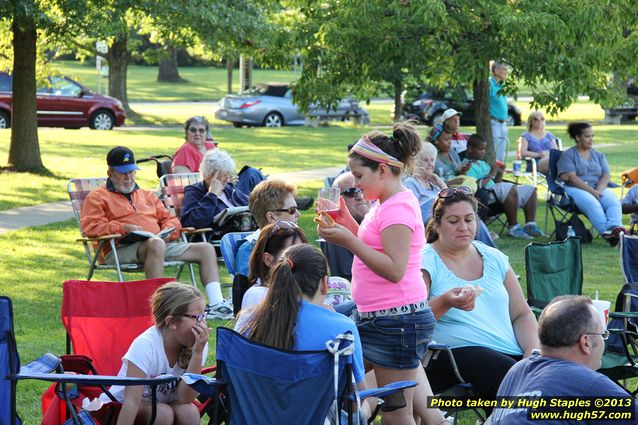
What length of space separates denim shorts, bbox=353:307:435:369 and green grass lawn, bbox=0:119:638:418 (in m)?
2.04

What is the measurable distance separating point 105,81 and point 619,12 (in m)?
38.5

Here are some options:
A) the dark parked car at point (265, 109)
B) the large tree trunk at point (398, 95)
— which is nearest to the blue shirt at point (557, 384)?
the large tree trunk at point (398, 95)

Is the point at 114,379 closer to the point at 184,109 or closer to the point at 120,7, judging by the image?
the point at 120,7

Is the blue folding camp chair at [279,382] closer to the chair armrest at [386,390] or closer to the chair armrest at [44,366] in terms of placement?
the chair armrest at [386,390]

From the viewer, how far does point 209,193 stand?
8.50m

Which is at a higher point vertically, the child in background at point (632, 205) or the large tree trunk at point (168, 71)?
the child in background at point (632, 205)

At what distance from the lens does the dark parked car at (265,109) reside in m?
30.1

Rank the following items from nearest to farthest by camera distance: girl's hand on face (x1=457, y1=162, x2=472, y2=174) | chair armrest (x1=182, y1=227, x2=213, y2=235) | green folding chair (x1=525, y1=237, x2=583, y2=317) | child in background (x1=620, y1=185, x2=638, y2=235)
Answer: green folding chair (x1=525, y1=237, x2=583, y2=317) → chair armrest (x1=182, y1=227, x2=213, y2=235) → girl's hand on face (x1=457, y1=162, x2=472, y2=174) → child in background (x1=620, y1=185, x2=638, y2=235)

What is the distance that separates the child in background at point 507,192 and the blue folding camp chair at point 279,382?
24.5ft

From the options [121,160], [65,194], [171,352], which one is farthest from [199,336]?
[65,194]

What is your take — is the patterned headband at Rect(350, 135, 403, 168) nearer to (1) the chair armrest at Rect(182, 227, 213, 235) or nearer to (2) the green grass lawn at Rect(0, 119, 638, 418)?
(2) the green grass lawn at Rect(0, 119, 638, 418)

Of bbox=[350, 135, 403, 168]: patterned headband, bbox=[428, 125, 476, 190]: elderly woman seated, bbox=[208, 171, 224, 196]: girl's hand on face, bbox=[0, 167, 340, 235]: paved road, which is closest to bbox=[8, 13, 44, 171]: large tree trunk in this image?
bbox=[0, 167, 340, 235]: paved road

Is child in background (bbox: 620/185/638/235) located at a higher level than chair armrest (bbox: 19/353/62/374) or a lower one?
lower

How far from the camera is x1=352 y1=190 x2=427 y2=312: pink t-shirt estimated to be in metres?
4.32
